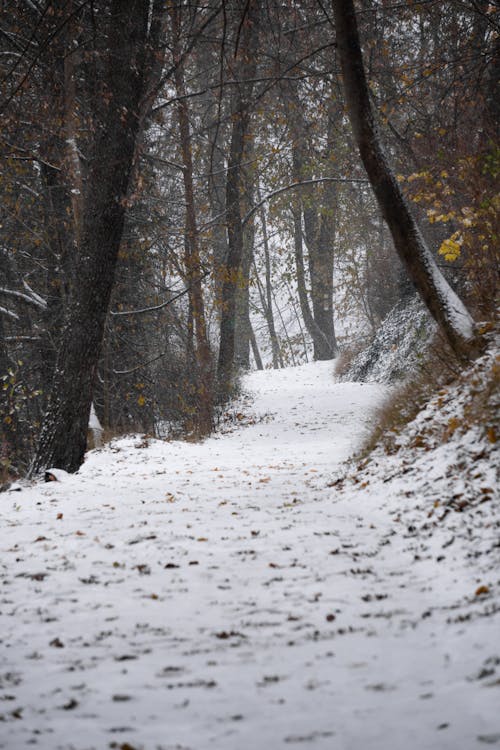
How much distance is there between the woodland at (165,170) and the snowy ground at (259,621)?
7.20 feet

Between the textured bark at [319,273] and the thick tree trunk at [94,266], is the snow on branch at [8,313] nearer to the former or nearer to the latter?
the thick tree trunk at [94,266]

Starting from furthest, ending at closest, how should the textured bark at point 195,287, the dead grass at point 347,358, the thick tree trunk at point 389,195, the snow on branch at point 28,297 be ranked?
the dead grass at point 347,358 < the textured bark at point 195,287 < the snow on branch at point 28,297 < the thick tree trunk at point 389,195

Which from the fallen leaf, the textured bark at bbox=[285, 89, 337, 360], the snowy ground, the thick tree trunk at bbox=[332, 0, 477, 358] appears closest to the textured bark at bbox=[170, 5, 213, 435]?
the thick tree trunk at bbox=[332, 0, 477, 358]

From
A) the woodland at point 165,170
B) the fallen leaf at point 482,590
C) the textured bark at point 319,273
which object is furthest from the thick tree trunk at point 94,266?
the textured bark at point 319,273

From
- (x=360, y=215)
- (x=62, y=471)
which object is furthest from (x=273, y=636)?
(x=360, y=215)

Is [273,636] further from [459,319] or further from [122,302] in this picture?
[122,302]

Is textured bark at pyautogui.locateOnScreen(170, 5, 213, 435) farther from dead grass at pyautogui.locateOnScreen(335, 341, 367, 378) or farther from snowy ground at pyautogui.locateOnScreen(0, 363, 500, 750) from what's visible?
snowy ground at pyautogui.locateOnScreen(0, 363, 500, 750)

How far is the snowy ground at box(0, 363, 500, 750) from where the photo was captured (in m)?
1.56

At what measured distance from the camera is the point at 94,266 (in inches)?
256

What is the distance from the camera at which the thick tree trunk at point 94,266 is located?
21.1 ft

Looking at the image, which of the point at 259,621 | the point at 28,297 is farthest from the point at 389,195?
the point at 28,297

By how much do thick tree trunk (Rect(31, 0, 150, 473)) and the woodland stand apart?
2cm

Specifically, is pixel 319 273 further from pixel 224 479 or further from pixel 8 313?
pixel 224 479

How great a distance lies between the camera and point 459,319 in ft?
16.0
